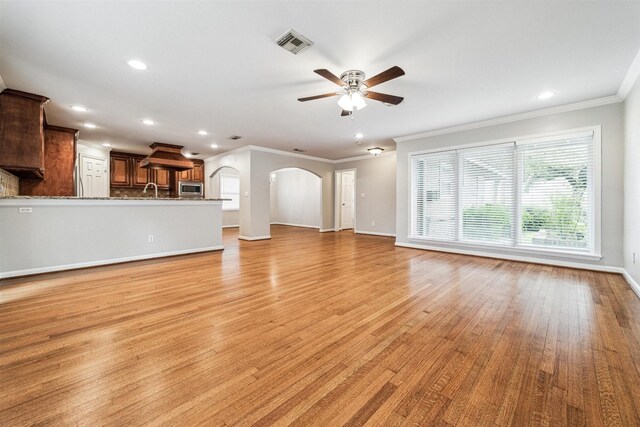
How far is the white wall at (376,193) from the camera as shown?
7816 mm

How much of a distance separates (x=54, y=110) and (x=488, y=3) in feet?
20.4

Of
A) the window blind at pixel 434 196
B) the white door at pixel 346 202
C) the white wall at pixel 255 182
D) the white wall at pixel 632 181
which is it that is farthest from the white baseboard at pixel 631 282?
the white door at pixel 346 202

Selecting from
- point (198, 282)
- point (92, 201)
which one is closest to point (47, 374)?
point (198, 282)

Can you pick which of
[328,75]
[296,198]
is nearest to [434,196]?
[328,75]

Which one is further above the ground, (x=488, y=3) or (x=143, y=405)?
(x=488, y=3)

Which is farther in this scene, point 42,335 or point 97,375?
point 42,335

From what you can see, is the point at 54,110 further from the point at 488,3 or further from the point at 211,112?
the point at 488,3

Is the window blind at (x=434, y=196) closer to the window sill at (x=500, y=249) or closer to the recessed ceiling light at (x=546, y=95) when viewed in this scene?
the window sill at (x=500, y=249)

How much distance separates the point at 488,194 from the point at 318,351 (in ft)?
15.2

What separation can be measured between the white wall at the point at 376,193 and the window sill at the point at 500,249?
2026 mm

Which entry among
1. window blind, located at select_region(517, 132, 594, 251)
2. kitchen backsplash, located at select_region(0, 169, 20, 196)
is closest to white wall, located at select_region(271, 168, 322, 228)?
window blind, located at select_region(517, 132, 594, 251)

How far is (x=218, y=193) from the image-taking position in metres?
9.33

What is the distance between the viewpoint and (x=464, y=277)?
3600mm

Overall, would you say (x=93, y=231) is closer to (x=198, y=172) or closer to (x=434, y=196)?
(x=198, y=172)
